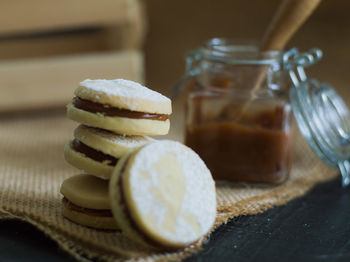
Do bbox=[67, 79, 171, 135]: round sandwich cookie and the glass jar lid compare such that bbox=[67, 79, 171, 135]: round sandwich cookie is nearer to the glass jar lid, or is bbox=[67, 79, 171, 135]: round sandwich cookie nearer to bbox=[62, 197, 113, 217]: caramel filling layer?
bbox=[62, 197, 113, 217]: caramel filling layer

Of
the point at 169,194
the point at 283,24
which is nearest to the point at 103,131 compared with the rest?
the point at 169,194

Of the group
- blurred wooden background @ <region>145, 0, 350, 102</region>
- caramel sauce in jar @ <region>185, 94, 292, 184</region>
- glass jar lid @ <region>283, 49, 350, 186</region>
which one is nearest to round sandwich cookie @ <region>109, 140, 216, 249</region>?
caramel sauce in jar @ <region>185, 94, 292, 184</region>

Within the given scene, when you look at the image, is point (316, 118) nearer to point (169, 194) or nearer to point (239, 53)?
point (239, 53)

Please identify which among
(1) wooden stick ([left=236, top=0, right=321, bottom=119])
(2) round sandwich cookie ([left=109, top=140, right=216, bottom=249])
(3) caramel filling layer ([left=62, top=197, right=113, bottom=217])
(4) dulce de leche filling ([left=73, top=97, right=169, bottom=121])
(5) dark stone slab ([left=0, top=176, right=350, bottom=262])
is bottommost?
(5) dark stone slab ([left=0, top=176, right=350, bottom=262])

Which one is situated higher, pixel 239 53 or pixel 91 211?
pixel 239 53

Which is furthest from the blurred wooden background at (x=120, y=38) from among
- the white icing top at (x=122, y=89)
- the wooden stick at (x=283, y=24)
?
Answer: the white icing top at (x=122, y=89)

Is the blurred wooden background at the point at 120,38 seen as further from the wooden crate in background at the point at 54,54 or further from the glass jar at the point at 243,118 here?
the glass jar at the point at 243,118
